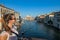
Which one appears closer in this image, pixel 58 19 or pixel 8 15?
pixel 8 15

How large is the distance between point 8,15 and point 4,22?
0.11 metres

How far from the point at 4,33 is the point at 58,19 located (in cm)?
3998

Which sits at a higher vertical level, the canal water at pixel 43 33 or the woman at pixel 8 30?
the woman at pixel 8 30

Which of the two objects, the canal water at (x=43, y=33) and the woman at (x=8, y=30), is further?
the canal water at (x=43, y=33)

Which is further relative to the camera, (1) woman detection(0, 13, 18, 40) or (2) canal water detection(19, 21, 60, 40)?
(2) canal water detection(19, 21, 60, 40)

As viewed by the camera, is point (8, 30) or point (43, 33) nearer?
point (8, 30)

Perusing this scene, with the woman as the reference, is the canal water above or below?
below

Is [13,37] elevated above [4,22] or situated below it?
below

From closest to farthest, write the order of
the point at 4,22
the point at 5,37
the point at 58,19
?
the point at 5,37
the point at 4,22
the point at 58,19

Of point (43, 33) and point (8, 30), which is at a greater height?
point (8, 30)

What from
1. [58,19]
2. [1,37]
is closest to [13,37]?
[1,37]

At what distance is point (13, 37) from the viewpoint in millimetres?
1848

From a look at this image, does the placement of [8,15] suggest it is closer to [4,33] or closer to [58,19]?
[4,33]

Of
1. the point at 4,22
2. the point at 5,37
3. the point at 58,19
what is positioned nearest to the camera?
the point at 5,37
